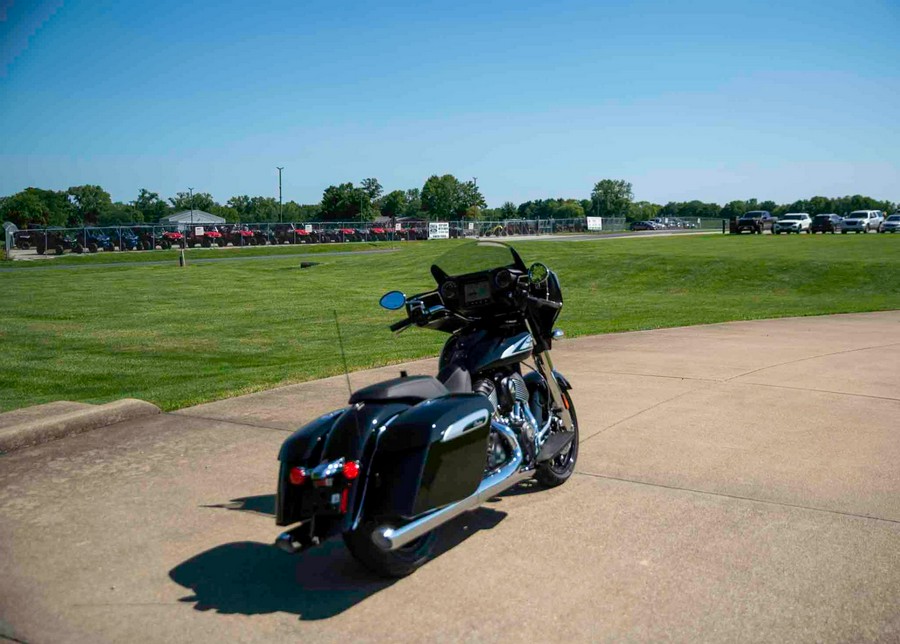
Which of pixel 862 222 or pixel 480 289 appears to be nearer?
pixel 480 289

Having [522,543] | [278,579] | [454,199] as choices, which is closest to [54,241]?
[278,579]

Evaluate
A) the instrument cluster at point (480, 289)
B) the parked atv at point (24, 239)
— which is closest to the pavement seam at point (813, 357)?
the instrument cluster at point (480, 289)

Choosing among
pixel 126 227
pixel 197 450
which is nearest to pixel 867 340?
pixel 197 450

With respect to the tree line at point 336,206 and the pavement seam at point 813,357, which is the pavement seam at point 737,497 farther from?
the tree line at point 336,206

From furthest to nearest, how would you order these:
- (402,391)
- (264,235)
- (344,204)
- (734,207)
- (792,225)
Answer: (734,207)
(344,204)
(264,235)
(792,225)
(402,391)

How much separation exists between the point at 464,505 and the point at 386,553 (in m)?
0.51

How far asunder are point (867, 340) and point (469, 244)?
8864mm

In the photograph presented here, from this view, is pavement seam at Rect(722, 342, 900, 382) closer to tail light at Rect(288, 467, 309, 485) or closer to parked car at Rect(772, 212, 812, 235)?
tail light at Rect(288, 467, 309, 485)

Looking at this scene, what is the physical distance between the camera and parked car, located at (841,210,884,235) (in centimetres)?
5841

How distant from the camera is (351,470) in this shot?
13.2 feet

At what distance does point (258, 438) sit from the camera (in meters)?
6.96

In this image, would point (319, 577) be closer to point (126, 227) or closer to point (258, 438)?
point (258, 438)

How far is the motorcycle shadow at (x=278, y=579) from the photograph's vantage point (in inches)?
163

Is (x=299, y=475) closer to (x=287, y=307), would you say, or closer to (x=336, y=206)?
(x=287, y=307)
